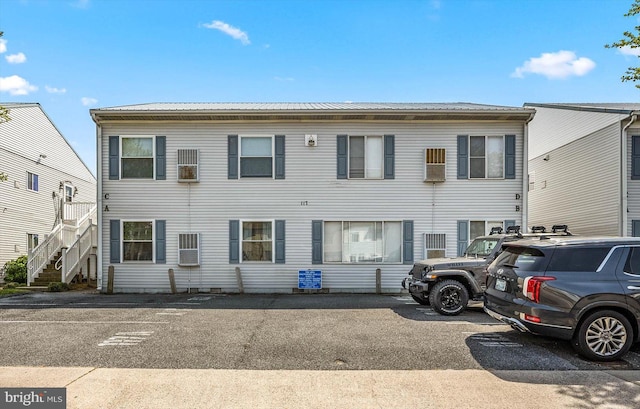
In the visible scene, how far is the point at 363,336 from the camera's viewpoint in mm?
7094

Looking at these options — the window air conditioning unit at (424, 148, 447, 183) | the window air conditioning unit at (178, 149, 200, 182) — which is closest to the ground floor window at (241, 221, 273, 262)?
the window air conditioning unit at (178, 149, 200, 182)

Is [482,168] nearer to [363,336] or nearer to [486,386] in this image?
[363,336]

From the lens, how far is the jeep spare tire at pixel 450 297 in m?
9.04

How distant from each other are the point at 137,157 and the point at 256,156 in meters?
3.83

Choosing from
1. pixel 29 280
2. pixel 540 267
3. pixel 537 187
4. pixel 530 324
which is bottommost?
pixel 29 280

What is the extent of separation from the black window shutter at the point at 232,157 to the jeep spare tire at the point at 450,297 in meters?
7.26

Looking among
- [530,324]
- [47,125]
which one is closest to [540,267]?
[530,324]

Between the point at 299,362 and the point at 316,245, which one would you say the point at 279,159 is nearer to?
the point at 316,245

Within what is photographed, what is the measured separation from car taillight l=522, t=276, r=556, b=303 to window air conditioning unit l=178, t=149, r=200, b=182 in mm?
10070

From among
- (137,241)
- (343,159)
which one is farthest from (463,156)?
(137,241)

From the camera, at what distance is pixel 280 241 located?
519 inches

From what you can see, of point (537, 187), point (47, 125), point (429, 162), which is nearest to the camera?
point (429, 162)

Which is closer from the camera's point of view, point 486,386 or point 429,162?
point 486,386

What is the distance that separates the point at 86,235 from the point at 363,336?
41.6 feet
